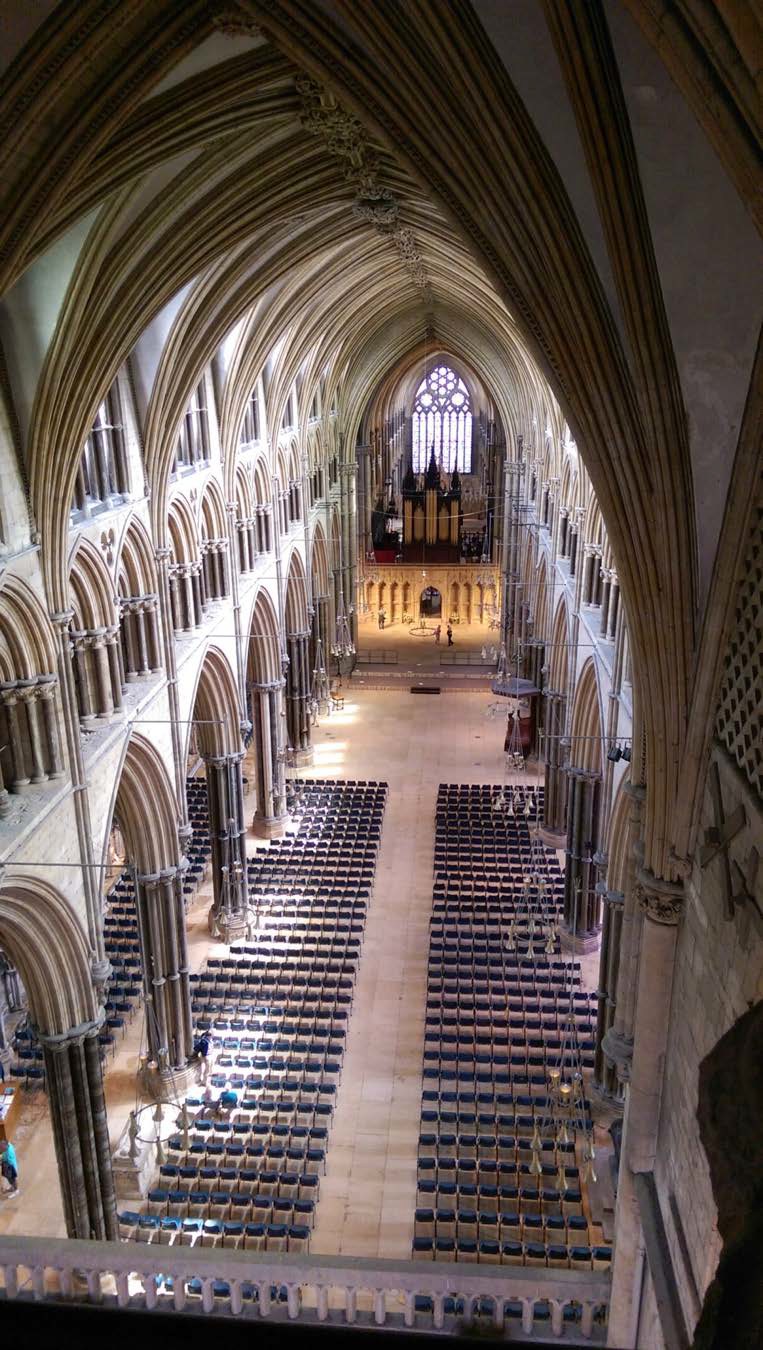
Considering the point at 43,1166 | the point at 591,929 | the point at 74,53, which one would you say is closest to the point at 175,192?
the point at 74,53

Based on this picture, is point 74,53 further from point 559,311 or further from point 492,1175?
point 492,1175

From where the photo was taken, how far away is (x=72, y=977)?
13977 mm

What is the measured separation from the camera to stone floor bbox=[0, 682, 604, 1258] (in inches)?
591

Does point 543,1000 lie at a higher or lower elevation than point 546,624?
lower

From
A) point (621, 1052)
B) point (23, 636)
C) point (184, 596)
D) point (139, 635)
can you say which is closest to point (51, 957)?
point (23, 636)

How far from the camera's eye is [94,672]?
1557 centimetres

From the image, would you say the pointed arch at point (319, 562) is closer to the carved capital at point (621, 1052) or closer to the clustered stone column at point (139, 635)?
the clustered stone column at point (139, 635)

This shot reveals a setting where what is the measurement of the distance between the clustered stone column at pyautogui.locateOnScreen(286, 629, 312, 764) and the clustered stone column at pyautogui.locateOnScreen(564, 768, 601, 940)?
41.1 feet

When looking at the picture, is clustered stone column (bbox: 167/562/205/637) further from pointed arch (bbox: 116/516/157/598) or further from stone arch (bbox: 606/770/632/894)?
stone arch (bbox: 606/770/632/894)

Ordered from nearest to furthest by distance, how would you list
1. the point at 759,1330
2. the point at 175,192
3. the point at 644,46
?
1. the point at 759,1330
2. the point at 644,46
3. the point at 175,192

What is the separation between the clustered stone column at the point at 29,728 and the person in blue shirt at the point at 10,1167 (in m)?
6.15

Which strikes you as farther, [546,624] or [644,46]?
[546,624]

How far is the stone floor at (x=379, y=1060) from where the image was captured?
1502 cm

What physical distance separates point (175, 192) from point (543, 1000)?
50.8 ft
